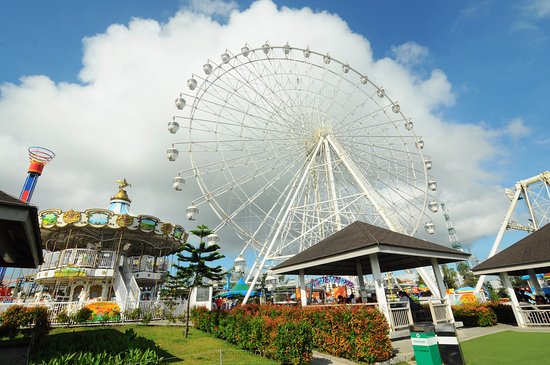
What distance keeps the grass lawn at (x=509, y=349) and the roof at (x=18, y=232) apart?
35.4 feet

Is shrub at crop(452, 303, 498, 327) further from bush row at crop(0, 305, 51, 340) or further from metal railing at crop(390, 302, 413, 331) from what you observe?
bush row at crop(0, 305, 51, 340)

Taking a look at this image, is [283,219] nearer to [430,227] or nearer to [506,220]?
[430,227]

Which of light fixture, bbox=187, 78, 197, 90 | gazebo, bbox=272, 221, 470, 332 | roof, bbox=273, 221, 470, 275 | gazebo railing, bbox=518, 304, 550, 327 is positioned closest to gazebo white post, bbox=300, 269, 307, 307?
gazebo, bbox=272, 221, 470, 332

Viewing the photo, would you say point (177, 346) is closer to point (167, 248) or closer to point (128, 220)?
point (128, 220)

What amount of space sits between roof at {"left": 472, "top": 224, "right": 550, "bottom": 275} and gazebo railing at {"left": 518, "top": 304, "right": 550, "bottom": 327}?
176 cm

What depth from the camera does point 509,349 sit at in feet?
30.5

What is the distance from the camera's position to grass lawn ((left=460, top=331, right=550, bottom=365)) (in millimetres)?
7863

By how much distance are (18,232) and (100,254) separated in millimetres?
23670

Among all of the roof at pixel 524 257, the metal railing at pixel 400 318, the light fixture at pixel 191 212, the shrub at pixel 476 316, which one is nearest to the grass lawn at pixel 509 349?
the metal railing at pixel 400 318

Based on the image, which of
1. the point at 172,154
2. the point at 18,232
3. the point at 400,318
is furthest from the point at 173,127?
the point at 400,318

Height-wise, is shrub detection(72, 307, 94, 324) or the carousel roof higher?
the carousel roof

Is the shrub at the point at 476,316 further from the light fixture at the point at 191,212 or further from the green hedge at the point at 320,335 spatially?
the light fixture at the point at 191,212

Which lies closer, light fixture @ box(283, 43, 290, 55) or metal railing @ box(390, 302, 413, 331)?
metal railing @ box(390, 302, 413, 331)

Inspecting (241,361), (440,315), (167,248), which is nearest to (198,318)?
(241,361)
